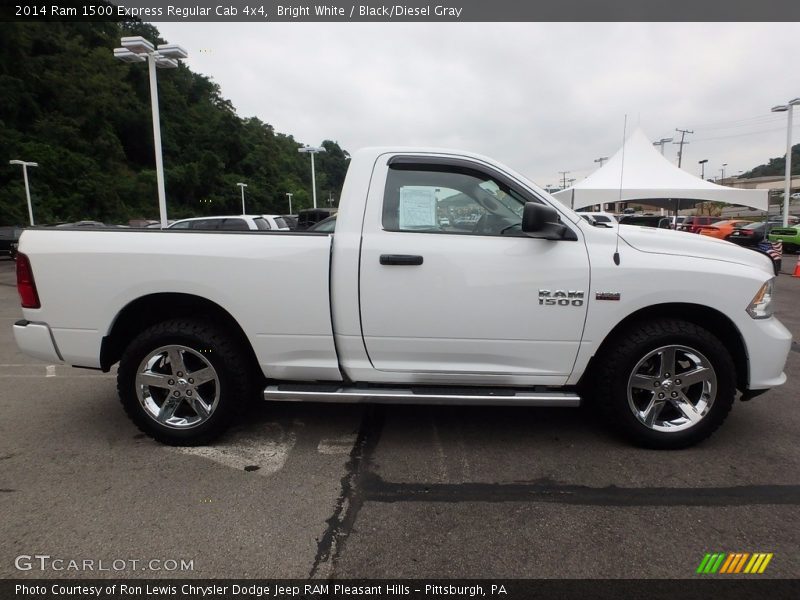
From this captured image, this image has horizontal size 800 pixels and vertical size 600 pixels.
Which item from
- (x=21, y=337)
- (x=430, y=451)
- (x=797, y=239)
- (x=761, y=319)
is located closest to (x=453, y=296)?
(x=430, y=451)

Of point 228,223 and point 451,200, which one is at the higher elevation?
point 228,223

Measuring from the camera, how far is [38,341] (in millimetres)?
3490

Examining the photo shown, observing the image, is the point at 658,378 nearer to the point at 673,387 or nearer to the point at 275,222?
the point at 673,387

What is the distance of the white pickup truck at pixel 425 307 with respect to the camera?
3.29 meters

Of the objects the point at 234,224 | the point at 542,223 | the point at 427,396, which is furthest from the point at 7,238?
the point at 542,223

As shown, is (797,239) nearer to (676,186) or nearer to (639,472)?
(676,186)

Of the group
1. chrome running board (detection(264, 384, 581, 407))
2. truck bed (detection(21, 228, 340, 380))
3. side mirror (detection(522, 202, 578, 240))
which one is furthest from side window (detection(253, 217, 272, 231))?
side mirror (detection(522, 202, 578, 240))

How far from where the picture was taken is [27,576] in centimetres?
230

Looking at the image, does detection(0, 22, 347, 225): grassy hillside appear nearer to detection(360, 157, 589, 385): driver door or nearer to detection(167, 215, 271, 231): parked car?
detection(167, 215, 271, 231): parked car

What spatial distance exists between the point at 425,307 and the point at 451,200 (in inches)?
29.8

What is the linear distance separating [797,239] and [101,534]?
25.5 m

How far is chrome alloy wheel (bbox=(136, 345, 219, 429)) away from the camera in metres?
3.49

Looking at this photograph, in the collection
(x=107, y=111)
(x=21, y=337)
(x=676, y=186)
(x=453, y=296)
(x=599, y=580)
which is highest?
(x=107, y=111)

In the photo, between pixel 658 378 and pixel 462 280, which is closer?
pixel 462 280
